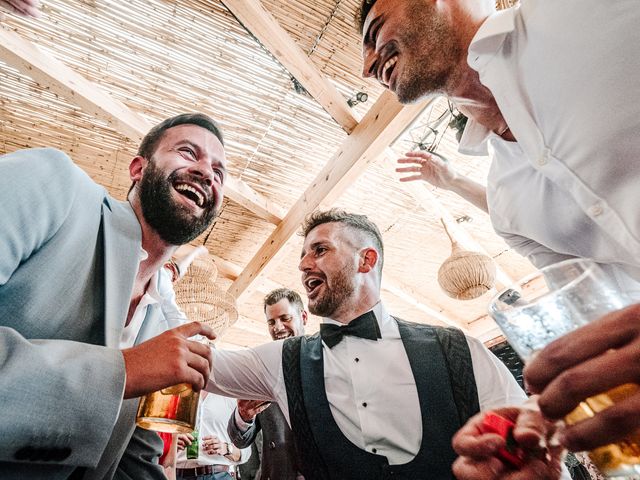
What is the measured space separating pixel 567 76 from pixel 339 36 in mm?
2551

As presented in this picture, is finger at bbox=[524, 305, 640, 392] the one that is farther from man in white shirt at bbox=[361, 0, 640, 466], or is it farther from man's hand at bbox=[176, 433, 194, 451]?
man's hand at bbox=[176, 433, 194, 451]

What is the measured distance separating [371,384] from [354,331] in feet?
1.05

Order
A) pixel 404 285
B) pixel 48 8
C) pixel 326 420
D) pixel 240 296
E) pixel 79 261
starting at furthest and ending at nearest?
1. pixel 404 285
2. pixel 240 296
3. pixel 48 8
4. pixel 326 420
5. pixel 79 261

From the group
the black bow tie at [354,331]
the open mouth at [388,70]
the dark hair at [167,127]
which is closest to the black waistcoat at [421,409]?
the black bow tie at [354,331]

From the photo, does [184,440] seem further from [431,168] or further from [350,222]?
[431,168]

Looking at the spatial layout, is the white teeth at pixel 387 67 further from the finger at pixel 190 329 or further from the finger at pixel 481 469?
the finger at pixel 481 469

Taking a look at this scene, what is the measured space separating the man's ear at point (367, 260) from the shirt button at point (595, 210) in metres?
1.48

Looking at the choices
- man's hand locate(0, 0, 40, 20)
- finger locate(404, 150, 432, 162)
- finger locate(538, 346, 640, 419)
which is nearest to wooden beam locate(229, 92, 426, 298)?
finger locate(404, 150, 432, 162)

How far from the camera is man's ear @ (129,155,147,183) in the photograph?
182 cm

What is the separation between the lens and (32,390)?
68 centimetres

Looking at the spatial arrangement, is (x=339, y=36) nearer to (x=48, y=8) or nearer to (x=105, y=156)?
(x=48, y=8)

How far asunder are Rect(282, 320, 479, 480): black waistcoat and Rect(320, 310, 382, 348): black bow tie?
5.3 inches

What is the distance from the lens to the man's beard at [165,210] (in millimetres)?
1629

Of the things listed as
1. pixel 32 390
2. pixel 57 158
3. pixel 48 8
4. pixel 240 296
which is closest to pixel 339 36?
pixel 48 8
